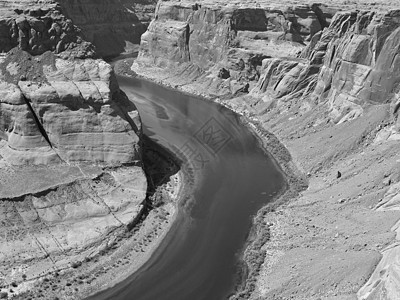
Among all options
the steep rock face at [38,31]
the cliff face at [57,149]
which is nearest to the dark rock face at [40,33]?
the steep rock face at [38,31]

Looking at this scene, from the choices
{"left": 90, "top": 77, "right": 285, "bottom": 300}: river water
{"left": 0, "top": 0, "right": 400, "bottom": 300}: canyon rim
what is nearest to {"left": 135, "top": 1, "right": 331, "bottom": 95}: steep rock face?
{"left": 0, "top": 0, "right": 400, "bottom": 300}: canyon rim

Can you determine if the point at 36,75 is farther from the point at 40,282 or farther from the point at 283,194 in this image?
the point at 283,194

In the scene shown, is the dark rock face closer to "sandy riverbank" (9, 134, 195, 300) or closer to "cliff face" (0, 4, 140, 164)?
"cliff face" (0, 4, 140, 164)

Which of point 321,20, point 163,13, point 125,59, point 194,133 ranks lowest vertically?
point 125,59

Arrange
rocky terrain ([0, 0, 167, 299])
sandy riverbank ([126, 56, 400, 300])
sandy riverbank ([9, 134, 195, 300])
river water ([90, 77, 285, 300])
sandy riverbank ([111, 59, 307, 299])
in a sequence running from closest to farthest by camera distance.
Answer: sandy riverbank ([126, 56, 400, 300]) < sandy riverbank ([9, 134, 195, 300]) < river water ([90, 77, 285, 300]) < sandy riverbank ([111, 59, 307, 299]) < rocky terrain ([0, 0, 167, 299])

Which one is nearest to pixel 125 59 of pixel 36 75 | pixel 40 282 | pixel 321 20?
pixel 321 20

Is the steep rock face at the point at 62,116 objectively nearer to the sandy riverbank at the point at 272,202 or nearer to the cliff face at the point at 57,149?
the cliff face at the point at 57,149
